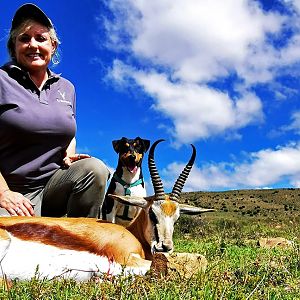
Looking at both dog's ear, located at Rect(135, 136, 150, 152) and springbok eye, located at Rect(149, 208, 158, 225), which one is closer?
springbok eye, located at Rect(149, 208, 158, 225)

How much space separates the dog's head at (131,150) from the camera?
38.0 feet

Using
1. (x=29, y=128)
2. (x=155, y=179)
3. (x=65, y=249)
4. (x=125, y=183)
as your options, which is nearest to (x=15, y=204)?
(x=65, y=249)

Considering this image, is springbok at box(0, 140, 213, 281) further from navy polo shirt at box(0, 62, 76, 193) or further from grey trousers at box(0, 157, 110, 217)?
navy polo shirt at box(0, 62, 76, 193)

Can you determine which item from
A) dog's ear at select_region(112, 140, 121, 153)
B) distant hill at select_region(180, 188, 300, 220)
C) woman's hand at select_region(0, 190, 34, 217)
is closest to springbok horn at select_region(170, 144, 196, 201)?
woman's hand at select_region(0, 190, 34, 217)

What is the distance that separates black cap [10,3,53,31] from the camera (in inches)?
269

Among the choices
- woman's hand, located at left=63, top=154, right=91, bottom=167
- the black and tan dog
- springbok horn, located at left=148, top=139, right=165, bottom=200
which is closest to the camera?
woman's hand, located at left=63, top=154, right=91, bottom=167

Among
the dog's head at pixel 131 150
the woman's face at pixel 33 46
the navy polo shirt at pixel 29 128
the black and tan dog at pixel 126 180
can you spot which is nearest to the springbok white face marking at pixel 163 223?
the navy polo shirt at pixel 29 128

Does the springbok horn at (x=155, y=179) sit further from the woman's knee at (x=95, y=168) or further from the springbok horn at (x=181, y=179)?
the woman's knee at (x=95, y=168)

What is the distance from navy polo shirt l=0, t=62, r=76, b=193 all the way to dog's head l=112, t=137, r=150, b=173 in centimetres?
441

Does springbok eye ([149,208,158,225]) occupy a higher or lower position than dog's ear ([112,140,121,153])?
lower

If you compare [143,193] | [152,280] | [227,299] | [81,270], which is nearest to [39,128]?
[81,270]

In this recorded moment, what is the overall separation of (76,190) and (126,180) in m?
4.08

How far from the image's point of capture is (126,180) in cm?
1119

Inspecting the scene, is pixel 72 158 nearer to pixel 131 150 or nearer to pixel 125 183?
pixel 125 183
